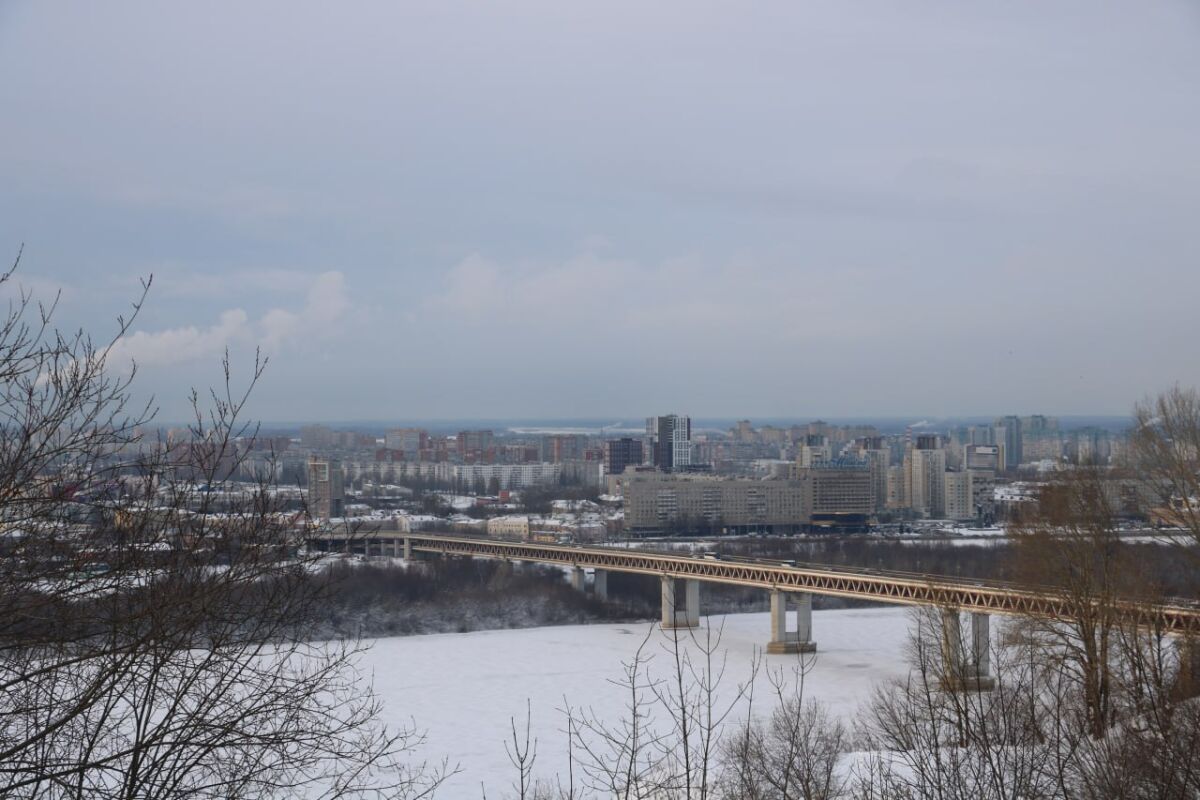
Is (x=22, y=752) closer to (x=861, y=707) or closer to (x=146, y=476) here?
(x=146, y=476)

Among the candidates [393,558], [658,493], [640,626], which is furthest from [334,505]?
[640,626]

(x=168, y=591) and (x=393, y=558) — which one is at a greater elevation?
(x=168, y=591)

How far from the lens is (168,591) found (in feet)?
15.7

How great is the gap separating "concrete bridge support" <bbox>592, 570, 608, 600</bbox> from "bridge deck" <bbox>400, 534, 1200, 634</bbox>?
54 centimetres

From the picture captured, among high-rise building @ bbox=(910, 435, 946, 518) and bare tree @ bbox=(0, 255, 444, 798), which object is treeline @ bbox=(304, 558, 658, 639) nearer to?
bare tree @ bbox=(0, 255, 444, 798)

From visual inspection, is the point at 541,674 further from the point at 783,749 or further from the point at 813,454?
the point at 813,454

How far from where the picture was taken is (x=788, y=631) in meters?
33.6

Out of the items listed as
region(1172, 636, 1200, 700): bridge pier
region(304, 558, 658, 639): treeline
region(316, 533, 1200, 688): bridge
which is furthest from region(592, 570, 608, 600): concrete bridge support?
region(1172, 636, 1200, 700): bridge pier

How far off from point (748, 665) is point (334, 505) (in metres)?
45.4

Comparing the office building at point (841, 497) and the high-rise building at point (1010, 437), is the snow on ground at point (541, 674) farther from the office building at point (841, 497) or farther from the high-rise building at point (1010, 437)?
the high-rise building at point (1010, 437)

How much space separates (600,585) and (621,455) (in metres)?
83.4

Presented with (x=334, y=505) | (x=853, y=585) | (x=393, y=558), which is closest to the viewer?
(x=853, y=585)

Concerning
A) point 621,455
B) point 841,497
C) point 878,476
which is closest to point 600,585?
point 841,497

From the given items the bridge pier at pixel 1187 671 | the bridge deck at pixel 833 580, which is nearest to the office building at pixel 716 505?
the bridge deck at pixel 833 580
